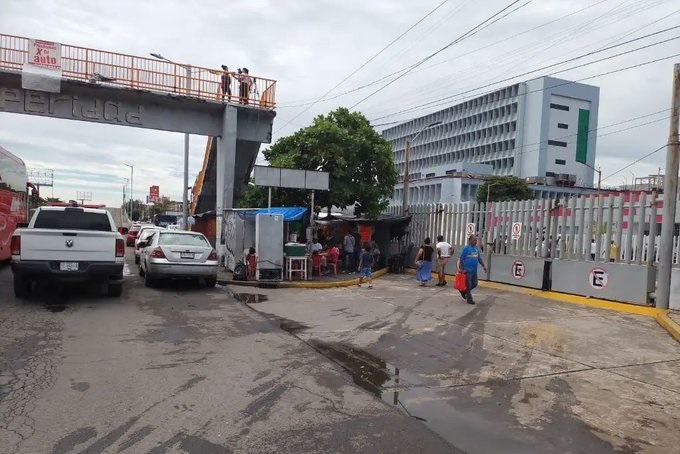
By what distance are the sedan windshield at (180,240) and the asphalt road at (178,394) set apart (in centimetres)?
428

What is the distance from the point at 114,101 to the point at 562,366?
1801 cm

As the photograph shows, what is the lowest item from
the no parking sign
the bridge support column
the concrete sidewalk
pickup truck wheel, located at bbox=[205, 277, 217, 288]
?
pickup truck wheel, located at bbox=[205, 277, 217, 288]

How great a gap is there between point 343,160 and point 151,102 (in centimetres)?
781

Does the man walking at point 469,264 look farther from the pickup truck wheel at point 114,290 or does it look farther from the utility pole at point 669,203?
the pickup truck wheel at point 114,290

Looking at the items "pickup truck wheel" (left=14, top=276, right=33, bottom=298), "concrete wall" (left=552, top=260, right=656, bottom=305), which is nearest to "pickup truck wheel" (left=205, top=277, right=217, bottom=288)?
"pickup truck wheel" (left=14, top=276, right=33, bottom=298)

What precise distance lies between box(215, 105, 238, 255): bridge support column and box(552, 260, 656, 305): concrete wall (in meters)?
12.0

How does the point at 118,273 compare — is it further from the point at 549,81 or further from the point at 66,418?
the point at 549,81

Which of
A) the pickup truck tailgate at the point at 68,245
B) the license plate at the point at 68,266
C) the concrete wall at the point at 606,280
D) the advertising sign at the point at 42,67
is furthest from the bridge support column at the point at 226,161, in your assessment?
the concrete wall at the point at 606,280

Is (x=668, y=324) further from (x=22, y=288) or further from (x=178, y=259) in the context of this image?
(x=22, y=288)

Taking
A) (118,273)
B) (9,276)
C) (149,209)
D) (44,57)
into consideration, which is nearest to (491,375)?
(118,273)

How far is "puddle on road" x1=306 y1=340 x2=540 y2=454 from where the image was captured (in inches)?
172

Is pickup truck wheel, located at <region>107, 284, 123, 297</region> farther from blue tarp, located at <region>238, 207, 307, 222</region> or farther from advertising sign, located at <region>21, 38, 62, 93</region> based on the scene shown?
advertising sign, located at <region>21, 38, 62, 93</region>

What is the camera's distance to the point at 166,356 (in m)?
6.72

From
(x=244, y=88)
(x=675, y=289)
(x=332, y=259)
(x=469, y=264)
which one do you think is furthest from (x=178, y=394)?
(x=244, y=88)
